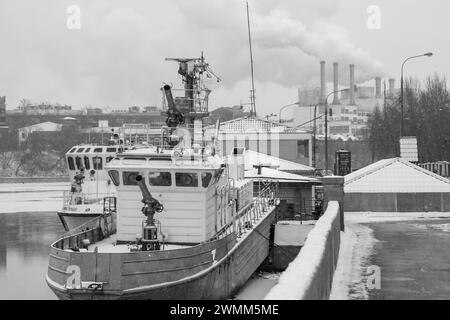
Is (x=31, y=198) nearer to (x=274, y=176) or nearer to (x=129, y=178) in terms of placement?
(x=274, y=176)

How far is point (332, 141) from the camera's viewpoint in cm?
12775

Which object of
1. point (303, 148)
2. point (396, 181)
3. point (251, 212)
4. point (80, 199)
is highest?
point (303, 148)

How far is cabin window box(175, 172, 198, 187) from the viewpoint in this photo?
2086cm

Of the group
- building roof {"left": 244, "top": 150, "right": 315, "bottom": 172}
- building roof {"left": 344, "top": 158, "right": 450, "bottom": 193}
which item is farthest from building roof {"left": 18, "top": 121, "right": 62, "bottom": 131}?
building roof {"left": 344, "top": 158, "right": 450, "bottom": 193}

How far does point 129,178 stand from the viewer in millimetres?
21109

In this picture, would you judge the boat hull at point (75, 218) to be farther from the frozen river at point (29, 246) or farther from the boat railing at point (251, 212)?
the boat railing at point (251, 212)

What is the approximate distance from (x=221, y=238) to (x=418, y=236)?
6213 millimetres

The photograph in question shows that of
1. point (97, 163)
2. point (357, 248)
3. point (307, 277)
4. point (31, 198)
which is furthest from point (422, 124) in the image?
point (307, 277)

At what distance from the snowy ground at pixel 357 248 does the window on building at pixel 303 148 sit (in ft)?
85.7

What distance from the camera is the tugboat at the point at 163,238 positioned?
17.9 meters

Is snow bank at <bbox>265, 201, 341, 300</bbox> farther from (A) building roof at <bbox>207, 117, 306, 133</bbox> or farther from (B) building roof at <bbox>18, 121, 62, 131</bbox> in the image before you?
(B) building roof at <bbox>18, 121, 62, 131</bbox>

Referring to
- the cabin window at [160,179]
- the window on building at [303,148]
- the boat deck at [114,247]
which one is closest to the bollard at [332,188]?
the boat deck at [114,247]

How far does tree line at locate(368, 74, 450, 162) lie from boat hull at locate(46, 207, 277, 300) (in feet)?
156

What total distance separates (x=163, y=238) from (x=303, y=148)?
39.0m
